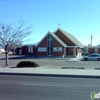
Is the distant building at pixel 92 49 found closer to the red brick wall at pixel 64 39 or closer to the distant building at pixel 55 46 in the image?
the red brick wall at pixel 64 39

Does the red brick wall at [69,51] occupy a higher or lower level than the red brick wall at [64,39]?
lower

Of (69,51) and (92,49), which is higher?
(92,49)

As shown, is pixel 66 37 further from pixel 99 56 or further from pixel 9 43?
pixel 9 43

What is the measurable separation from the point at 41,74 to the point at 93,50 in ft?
169

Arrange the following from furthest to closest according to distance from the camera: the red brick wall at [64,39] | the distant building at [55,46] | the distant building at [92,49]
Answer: the distant building at [92,49] → the red brick wall at [64,39] → the distant building at [55,46]

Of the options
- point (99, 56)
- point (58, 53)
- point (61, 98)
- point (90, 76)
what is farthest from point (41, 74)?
point (58, 53)

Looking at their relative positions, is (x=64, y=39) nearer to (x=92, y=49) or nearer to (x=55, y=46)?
(x=55, y=46)

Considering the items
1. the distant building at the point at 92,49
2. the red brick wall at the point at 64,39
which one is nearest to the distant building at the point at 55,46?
the red brick wall at the point at 64,39

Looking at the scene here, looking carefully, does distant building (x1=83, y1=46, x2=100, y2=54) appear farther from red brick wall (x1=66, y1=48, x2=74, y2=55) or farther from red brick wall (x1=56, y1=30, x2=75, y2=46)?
red brick wall (x1=66, y1=48, x2=74, y2=55)

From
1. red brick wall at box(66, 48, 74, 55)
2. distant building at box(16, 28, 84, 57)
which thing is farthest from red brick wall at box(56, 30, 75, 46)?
red brick wall at box(66, 48, 74, 55)

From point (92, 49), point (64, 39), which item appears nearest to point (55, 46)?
point (64, 39)

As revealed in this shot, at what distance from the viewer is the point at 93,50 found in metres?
63.2

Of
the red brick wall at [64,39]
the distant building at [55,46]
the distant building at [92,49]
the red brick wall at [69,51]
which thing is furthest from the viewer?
the distant building at [92,49]

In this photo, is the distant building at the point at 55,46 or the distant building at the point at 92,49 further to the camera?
the distant building at the point at 92,49
